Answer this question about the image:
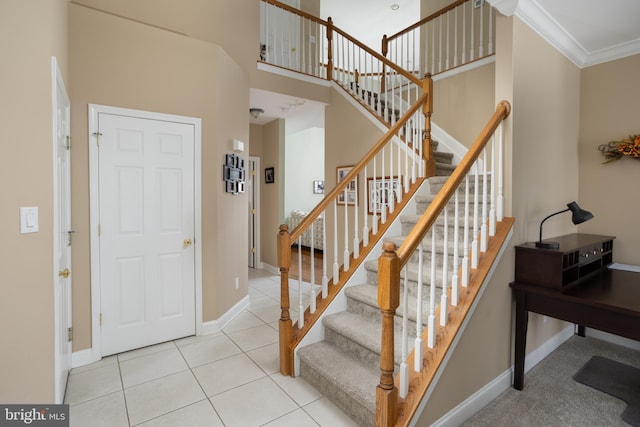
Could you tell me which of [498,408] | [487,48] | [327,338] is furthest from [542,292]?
[487,48]

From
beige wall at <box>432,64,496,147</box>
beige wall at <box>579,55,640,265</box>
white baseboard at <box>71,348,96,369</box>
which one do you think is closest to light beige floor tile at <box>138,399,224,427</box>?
white baseboard at <box>71,348,96,369</box>

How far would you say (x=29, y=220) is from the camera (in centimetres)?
160

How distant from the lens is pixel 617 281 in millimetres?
2422

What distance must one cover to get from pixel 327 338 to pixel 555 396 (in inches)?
65.7

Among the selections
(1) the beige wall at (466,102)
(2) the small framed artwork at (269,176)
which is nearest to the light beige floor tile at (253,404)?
(1) the beige wall at (466,102)

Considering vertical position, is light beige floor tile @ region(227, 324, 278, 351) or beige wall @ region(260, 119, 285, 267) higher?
beige wall @ region(260, 119, 285, 267)

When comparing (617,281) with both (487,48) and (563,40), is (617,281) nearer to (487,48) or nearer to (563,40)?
(563,40)

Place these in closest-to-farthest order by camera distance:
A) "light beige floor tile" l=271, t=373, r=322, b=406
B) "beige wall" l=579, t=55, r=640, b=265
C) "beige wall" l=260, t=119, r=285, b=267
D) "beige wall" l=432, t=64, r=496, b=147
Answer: "light beige floor tile" l=271, t=373, r=322, b=406 < "beige wall" l=579, t=55, r=640, b=265 < "beige wall" l=432, t=64, r=496, b=147 < "beige wall" l=260, t=119, r=285, b=267

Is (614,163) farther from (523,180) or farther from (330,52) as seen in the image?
(330,52)

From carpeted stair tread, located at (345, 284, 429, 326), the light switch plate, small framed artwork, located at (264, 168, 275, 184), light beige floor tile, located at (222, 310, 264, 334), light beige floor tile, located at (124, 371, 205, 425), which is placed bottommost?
light beige floor tile, located at (124, 371, 205, 425)

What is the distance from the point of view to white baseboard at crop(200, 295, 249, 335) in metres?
3.28

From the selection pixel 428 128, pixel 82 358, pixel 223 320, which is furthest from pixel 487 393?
pixel 82 358

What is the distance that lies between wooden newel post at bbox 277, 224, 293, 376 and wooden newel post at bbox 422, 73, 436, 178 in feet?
6.01

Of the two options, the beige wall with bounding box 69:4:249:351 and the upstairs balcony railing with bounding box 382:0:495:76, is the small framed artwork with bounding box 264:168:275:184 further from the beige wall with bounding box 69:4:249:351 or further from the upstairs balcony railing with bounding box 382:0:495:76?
the upstairs balcony railing with bounding box 382:0:495:76
